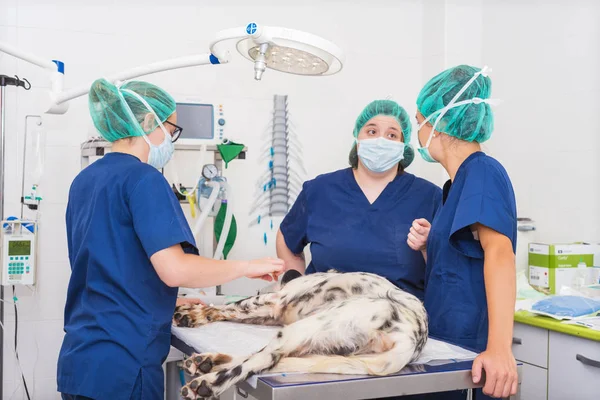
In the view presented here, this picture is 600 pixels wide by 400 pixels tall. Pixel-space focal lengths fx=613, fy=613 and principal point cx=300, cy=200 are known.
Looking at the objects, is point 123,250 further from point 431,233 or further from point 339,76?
point 339,76

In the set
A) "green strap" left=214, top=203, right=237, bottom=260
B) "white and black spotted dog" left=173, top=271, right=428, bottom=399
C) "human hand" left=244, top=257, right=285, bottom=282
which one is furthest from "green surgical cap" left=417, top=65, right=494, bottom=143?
"green strap" left=214, top=203, right=237, bottom=260

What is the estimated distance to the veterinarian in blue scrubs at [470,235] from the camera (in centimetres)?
137

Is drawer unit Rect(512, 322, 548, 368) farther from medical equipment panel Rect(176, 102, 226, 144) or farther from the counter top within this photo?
medical equipment panel Rect(176, 102, 226, 144)

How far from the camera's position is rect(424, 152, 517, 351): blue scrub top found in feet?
4.90

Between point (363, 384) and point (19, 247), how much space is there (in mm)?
1967

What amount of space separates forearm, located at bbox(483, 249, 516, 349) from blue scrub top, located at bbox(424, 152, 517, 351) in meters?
0.08

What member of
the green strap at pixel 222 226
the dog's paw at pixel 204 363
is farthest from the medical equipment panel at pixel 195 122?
the dog's paw at pixel 204 363

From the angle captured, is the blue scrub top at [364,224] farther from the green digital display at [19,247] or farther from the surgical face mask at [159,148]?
the green digital display at [19,247]

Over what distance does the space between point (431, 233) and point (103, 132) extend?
95 centimetres

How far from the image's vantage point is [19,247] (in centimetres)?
268

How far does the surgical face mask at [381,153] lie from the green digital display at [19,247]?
1529mm

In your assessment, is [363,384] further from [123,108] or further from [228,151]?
[228,151]

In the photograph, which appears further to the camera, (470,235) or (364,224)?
(364,224)

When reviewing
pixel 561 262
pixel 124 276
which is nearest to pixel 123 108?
pixel 124 276
